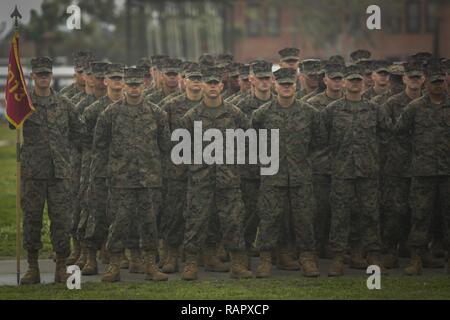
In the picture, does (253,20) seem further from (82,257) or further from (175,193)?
(175,193)

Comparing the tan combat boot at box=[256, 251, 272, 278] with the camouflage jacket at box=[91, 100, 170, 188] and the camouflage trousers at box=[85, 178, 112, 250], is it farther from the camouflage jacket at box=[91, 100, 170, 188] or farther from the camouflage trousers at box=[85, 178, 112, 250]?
the camouflage trousers at box=[85, 178, 112, 250]

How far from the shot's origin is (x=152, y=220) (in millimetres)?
13195

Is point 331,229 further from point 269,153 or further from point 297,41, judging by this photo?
point 297,41

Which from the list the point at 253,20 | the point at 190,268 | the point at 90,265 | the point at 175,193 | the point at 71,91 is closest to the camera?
the point at 190,268

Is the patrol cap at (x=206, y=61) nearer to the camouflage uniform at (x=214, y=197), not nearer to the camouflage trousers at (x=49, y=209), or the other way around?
the camouflage uniform at (x=214, y=197)

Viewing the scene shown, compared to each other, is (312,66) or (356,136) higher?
(312,66)

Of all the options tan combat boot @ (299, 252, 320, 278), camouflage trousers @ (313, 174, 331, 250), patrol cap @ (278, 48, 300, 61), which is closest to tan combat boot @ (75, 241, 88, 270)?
tan combat boot @ (299, 252, 320, 278)

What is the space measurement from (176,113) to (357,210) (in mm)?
2227

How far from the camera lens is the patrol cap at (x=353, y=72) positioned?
1387 cm

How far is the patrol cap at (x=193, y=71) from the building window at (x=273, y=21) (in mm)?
63311

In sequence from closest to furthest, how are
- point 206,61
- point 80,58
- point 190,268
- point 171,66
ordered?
1. point 190,268
2. point 171,66
3. point 80,58
4. point 206,61

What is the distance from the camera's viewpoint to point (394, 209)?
14344mm

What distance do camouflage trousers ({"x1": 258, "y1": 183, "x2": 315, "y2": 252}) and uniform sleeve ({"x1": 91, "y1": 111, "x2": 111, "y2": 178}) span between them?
66.8 inches

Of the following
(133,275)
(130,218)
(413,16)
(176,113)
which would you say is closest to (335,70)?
(176,113)
